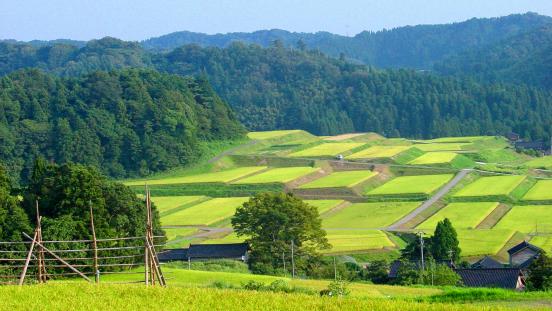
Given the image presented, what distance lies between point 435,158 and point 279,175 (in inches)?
473

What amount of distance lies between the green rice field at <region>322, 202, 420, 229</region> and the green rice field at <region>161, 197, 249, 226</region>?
5.19 m

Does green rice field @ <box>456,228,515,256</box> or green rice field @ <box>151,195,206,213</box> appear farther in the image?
green rice field @ <box>151,195,206,213</box>

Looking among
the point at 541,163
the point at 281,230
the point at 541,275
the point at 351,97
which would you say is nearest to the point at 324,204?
the point at 281,230

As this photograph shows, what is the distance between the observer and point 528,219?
4231cm

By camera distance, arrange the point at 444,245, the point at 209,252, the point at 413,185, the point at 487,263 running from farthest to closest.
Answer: the point at 413,185, the point at 209,252, the point at 444,245, the point at 487,263

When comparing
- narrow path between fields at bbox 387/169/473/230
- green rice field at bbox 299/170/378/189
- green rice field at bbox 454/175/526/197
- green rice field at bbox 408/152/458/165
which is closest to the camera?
narrow path between fields at bbox 387/169/473/230

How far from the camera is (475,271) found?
28938 mm

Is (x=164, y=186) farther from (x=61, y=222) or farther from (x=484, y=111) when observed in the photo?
(x=484, y=111)

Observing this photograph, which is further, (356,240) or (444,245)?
(356,240)

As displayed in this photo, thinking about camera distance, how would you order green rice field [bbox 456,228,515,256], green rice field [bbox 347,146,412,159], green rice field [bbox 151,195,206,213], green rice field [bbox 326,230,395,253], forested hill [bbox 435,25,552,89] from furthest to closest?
1. forested hill [bbox 435,25,552,89]
2. green rice field [bbox 347,146,412,159]
3. green rice field [bbox 151,195,206,213]
4. green rice field [bbox 326,230,395,253]
5. green rice field [bbox 456,228,515,256]

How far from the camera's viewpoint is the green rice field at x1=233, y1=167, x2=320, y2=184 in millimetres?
55650

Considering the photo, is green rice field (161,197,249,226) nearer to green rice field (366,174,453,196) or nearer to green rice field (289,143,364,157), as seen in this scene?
green rice field (366,174,453,196)

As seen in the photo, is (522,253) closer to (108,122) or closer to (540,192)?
(540,192)

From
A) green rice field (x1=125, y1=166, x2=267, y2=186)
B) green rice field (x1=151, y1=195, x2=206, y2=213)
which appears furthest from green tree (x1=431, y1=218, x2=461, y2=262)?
green rice field (x1=125, y1=166, x2=267, y2=186)
